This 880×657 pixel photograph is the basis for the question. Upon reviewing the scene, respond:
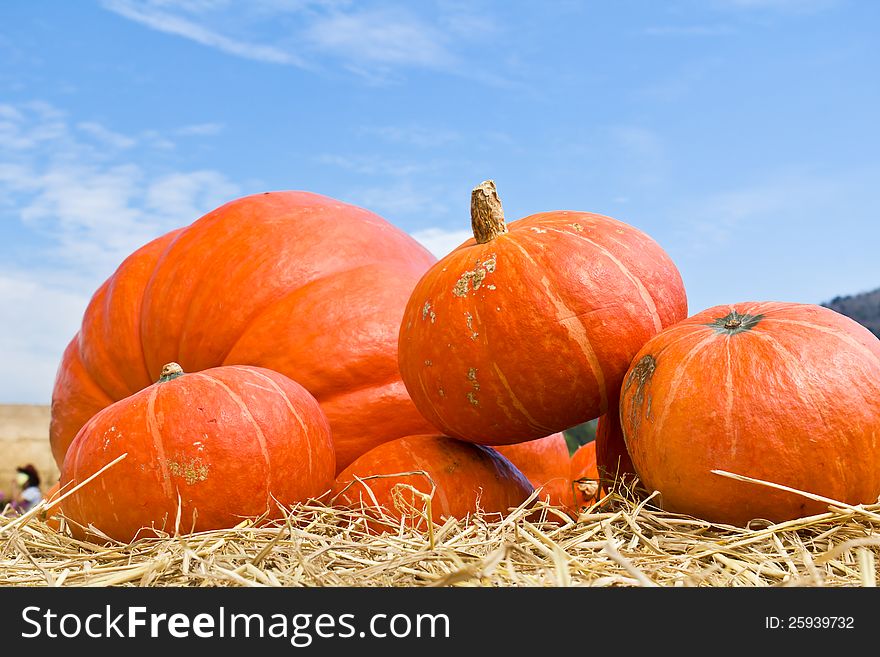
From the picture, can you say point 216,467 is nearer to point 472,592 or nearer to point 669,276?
point 472,592

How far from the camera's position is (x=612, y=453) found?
2.66 m

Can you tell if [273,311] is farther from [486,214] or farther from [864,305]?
[864,305]

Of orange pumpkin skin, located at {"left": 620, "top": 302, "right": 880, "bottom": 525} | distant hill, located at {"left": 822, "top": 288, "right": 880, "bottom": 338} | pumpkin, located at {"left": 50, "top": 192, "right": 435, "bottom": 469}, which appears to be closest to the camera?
orange pumpkin skin, located at {"left": 620, "top": 302, "right": 880, "bottom": 525}

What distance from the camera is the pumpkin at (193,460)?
7.75ft

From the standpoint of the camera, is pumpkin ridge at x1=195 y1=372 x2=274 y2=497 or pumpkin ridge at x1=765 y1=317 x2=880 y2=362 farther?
pumpkin ridge at x1=195 y1=372 x2=274 y2=497

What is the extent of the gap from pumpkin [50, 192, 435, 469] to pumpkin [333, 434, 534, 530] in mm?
449

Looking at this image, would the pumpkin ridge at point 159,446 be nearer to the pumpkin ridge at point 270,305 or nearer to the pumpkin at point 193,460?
the pumpkin at point 193,460

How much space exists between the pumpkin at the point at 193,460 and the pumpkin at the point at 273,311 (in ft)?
1.84

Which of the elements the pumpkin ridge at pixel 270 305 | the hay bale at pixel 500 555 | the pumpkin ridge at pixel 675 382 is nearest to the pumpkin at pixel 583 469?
the hay bale at pixel 500 555

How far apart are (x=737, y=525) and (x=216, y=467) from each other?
143cm

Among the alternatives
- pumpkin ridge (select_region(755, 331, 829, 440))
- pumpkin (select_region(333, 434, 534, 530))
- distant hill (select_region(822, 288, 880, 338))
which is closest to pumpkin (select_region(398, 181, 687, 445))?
pumpkin (select_region(333, 434, 534, 530))

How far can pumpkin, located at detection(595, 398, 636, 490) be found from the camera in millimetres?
2584

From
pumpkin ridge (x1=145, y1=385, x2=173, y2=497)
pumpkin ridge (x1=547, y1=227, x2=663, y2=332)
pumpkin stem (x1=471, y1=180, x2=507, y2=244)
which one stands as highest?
pumpkin stem (x1=471, y1=180, x2=507, y2=244)

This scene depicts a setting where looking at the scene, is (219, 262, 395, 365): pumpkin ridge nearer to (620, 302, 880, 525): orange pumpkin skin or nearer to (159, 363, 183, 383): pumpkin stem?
(159, 363, 183, 383): pumpkin stem
